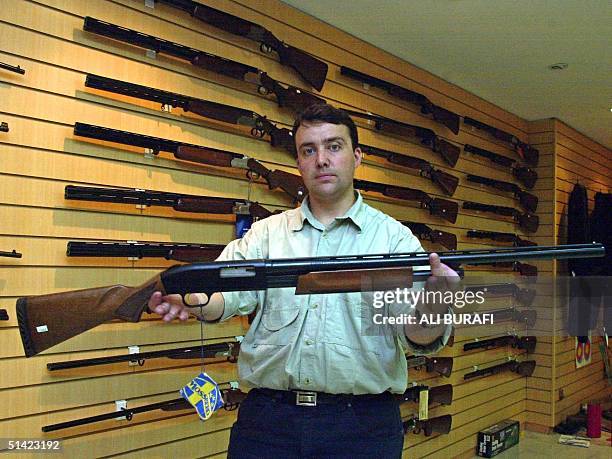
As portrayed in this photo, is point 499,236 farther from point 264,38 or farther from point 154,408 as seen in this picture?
point 154,408

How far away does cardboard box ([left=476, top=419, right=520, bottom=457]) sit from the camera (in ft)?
17.4

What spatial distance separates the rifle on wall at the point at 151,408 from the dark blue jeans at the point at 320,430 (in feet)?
3.34

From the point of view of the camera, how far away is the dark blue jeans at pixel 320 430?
1.83 meters

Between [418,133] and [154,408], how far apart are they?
2930mm

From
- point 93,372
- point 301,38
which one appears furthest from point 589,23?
point 93,372

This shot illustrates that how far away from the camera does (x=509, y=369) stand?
19.2 ft

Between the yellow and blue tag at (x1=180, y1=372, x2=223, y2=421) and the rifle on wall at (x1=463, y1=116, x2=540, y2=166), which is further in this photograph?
the rifle on wall at (x1=463, y1=116, x2=540, y2=166)

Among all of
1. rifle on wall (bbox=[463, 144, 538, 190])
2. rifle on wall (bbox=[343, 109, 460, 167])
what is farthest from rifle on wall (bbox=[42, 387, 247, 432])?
rifle on wall (bbox=[463, 144, 538, 190])

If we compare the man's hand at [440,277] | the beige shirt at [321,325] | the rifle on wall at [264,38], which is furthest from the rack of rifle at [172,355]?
the rifle on wall at [264,38]

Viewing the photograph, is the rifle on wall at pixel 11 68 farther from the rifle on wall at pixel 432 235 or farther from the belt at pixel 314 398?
the rifle on wall at pixel 432 235

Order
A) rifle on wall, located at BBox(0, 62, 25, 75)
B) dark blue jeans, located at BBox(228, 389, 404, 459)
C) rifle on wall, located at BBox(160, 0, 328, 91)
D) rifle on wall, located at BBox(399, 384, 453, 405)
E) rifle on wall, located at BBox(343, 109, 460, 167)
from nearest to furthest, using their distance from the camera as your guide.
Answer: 1. dark blue jeans, located at BBox(228, 389, 404, 459)
2. rifle on wall, located at BBox(0, 62, 25, 75)
3. rifle on wall, located at BBox(160, 0, 328, 91)
4. rifle on wall, located at BBox(343, 109, 460, 167)
5. rifle on wall, located at BBox(399, 384, 453, 405)

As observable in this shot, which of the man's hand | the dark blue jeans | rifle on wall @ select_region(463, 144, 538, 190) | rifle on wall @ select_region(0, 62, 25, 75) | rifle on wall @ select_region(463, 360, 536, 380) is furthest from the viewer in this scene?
rifle on wall @ select_region(463, 144, 538, 190)

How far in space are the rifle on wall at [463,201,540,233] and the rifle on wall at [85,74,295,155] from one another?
7.95 ft

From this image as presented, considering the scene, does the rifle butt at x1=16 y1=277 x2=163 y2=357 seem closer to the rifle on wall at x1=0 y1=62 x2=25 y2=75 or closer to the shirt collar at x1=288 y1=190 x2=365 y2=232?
the shirt collar at x1=288 y1=190 x2=365 y2=232
